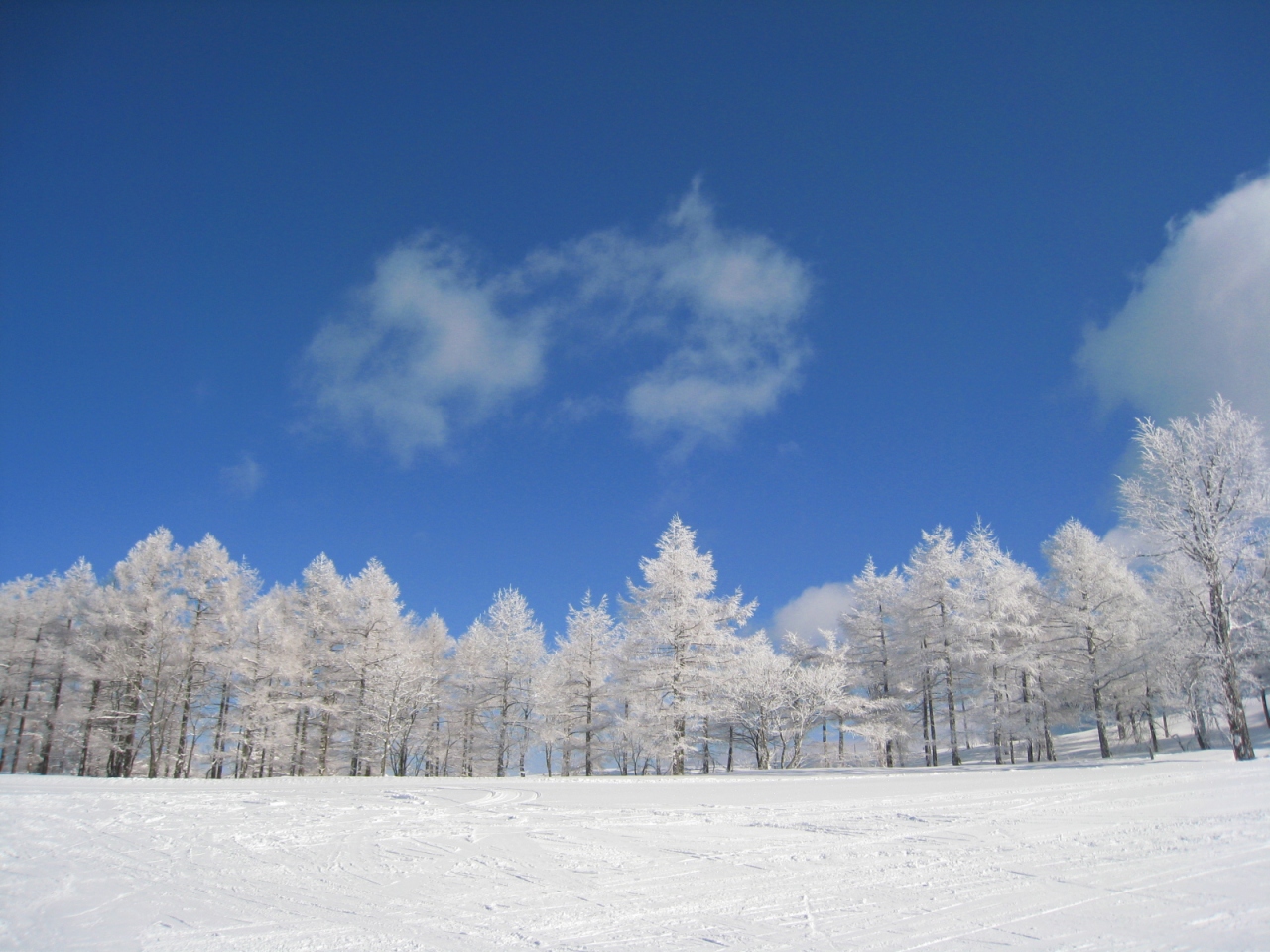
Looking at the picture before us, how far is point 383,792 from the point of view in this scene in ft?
52.8

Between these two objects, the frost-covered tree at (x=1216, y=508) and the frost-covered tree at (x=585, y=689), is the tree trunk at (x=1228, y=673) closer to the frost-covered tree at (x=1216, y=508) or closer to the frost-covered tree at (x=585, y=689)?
the frost-covered tree at (x=1216, y=508)

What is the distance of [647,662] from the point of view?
28219mm

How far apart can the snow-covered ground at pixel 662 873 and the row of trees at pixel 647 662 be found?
1418 cm

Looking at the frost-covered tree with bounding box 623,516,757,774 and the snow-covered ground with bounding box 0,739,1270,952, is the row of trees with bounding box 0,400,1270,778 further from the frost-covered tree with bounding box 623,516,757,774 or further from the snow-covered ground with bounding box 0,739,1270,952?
the snow-covered ground with bounding box 0,739,1270,952

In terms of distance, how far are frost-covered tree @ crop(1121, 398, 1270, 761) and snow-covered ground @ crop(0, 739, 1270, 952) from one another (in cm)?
1058

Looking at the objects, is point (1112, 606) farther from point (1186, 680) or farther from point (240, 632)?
point (240, 632)

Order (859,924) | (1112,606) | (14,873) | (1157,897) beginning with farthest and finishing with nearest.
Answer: (1112,606)
(14,873)
(1157,897)
(859,924)

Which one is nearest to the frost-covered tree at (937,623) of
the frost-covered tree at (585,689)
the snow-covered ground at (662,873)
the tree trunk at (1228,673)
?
the tree trunk at (1228,673)

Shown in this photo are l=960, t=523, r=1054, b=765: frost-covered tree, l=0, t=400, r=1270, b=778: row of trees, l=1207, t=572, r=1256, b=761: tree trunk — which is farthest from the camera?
l=960, t=523, r=1054, b=765: frost-covered tree

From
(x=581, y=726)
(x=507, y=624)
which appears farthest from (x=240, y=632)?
(x=581, y=726)

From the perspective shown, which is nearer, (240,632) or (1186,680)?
(1186,680)

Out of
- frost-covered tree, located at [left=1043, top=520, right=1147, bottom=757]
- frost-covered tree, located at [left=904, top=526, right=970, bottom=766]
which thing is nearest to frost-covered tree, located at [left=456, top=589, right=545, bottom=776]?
frost-covered tree, located at [left=904, top=526, right=970, bottom=766]

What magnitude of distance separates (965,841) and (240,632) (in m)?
31.7

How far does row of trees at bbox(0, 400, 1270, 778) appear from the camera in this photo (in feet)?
82.3
